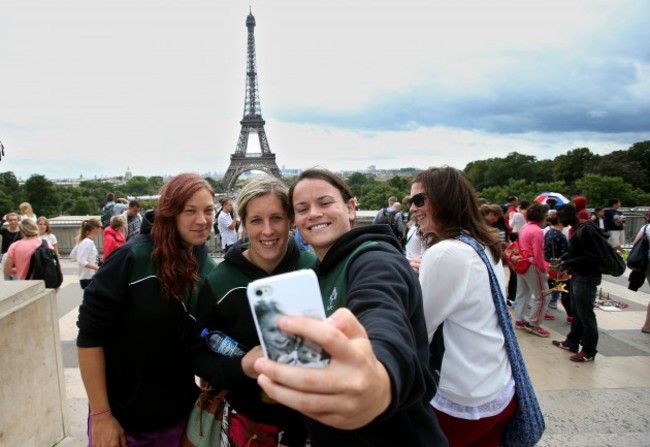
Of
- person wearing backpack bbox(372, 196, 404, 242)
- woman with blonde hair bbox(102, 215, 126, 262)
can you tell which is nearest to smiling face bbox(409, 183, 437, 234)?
woman with blonde hair bbox(102, 215, 126, 262)

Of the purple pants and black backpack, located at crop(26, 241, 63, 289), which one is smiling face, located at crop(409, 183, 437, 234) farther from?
black backpack, located at crop(26, 241, 63, 289)

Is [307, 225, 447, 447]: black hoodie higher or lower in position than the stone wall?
higher

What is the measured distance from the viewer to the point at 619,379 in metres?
4.79

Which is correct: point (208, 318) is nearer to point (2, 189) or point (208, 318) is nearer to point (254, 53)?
point (2, 189)

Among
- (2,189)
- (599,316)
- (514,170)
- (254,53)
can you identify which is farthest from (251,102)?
(599,316)

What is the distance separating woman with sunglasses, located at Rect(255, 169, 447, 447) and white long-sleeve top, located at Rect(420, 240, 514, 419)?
1.66ft

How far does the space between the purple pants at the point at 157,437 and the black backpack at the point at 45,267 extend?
171 inches

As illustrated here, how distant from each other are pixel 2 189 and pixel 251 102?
3140cm

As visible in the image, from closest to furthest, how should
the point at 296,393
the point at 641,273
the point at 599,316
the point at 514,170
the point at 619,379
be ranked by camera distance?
the point at 296,393, the point at 619,379, the point at 641,273, the point at 599,316, the point at 514,170

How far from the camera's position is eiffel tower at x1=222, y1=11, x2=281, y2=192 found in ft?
170

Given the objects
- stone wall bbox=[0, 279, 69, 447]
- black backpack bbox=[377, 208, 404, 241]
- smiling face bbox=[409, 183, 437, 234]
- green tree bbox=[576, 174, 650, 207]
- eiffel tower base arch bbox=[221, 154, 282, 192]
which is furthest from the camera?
eiffel tower base arch bbox=[221, 154, 282, 192]

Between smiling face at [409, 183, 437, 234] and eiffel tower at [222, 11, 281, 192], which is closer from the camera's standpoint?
smiling face at [409, 183, 437, 234]

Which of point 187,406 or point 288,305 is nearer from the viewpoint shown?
point 288,305

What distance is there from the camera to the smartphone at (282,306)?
2.70 feet
